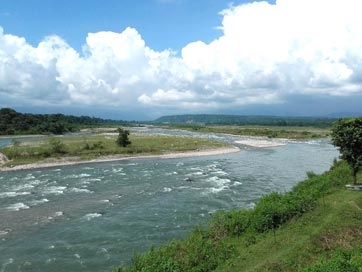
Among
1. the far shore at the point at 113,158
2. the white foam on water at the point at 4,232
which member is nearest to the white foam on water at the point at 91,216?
the white foam on water at the point at 4,232

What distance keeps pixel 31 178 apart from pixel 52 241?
3309cm

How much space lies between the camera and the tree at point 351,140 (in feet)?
120

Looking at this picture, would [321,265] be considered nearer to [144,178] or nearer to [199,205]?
[199,205]

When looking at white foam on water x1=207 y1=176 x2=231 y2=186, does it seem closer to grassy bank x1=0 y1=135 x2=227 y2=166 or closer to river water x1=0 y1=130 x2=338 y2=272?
river water x1=0 y1=130 x2=338 y2=272

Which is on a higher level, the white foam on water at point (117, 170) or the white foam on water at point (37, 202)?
the white foam on water at point (117, 170)

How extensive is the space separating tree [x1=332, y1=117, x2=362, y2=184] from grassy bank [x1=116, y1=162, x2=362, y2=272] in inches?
212

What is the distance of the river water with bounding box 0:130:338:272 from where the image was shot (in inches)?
1133

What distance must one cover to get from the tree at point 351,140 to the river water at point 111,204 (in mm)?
10740

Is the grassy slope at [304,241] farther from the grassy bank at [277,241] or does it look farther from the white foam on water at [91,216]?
the white foam on water at [91,216]

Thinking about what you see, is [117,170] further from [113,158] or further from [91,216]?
[91,216]

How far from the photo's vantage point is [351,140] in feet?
120

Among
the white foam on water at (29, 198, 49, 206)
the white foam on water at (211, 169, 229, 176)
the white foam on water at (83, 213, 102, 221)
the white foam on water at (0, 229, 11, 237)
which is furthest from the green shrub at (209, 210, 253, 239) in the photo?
the white foam on water at (211, 169, 229, 176)

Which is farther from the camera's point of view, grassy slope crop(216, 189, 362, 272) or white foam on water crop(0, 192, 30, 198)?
white foam on water crop(0, 192, 30, 198)

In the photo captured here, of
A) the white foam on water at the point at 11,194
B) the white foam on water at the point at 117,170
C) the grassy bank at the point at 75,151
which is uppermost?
the grassy bank at the point at 75,151
